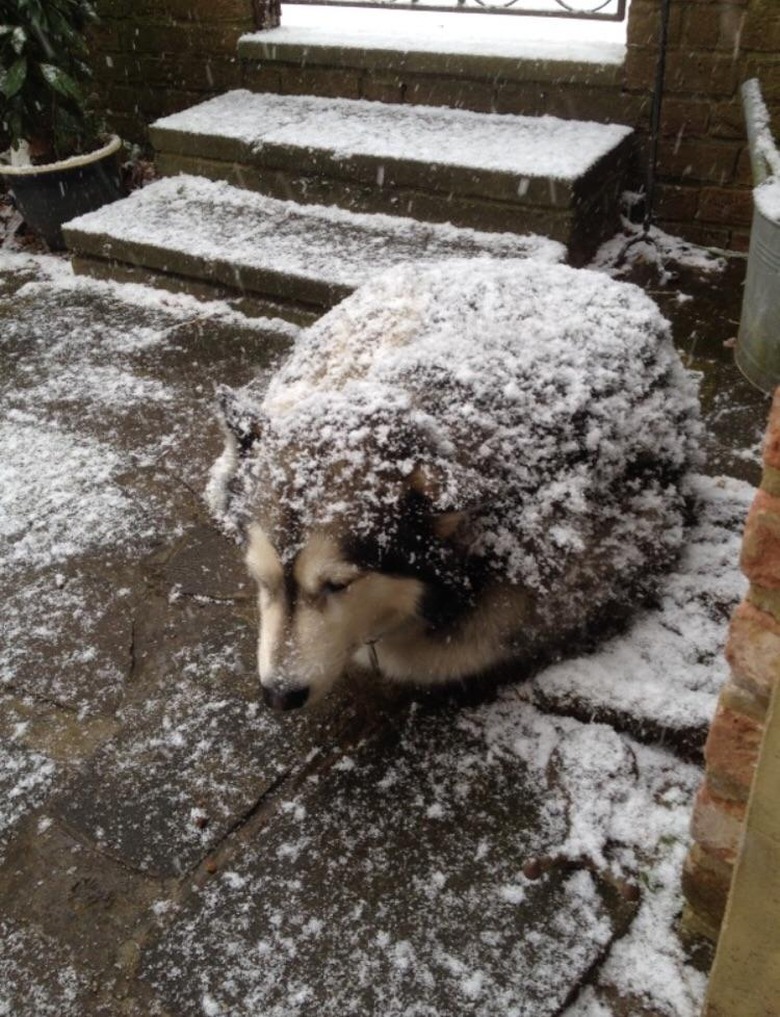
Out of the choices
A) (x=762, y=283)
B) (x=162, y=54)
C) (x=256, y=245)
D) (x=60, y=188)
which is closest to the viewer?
(x=762, y=283)

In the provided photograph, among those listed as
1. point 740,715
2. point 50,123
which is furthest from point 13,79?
point 740,715

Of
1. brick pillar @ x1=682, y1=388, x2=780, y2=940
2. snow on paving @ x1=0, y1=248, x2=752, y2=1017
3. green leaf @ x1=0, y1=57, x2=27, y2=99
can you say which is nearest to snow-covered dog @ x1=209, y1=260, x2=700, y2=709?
snow on paving @ x1=0, y1=248, x2=752, y2=1017

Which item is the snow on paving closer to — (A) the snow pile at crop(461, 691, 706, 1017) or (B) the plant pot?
(A) the snow pile at crop(461, 691, 706, 1017)

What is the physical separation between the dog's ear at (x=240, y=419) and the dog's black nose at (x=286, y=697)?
0.66 meters

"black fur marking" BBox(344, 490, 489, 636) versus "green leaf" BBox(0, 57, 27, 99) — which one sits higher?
"green leaf" BBox(0, 57, 27, 99)

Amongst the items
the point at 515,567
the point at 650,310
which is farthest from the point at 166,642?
the point at 650,310

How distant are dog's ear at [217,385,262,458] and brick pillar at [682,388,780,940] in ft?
4.40

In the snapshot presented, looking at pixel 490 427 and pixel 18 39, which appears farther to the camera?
pixel 18 39

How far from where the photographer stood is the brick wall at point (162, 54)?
18.3 ft

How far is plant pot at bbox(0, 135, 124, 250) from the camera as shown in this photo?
5.43 metres

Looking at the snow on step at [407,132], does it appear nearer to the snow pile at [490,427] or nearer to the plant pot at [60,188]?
the plant pot at [60,188]

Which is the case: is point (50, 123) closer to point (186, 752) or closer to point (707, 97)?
point (707, 97)

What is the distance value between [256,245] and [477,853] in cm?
363

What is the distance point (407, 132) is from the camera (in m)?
4.87
